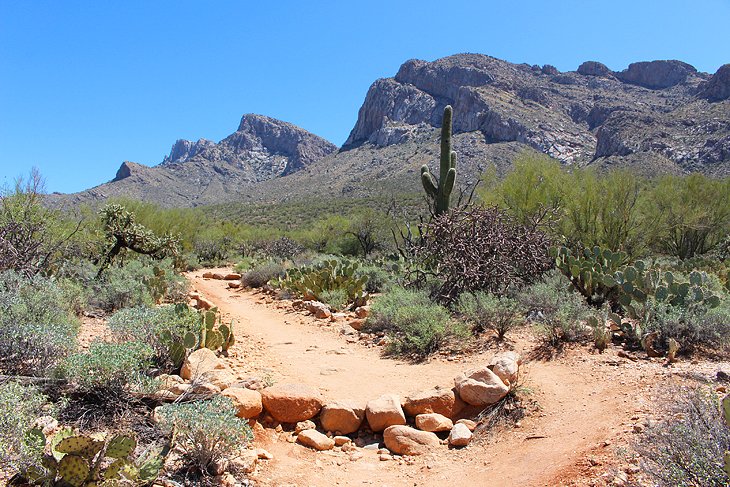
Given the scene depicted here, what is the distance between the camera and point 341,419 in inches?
190

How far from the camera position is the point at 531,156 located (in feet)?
59.1

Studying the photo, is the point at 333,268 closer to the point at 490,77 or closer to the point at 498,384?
the point at 498,384

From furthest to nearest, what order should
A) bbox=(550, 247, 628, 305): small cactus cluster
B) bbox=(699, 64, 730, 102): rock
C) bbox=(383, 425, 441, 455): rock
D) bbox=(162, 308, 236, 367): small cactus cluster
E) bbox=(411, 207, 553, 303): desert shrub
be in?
bbox=(699, 64, 730, 102): rock < bbox=(411, 207, 553, 303): desert shrub < bbox=(550, 247, 628, 305): small cactus cluster < bbox=(162, 308, 236, 367): small cactus cluster < bbox=(383, 425, 441, 455): rock

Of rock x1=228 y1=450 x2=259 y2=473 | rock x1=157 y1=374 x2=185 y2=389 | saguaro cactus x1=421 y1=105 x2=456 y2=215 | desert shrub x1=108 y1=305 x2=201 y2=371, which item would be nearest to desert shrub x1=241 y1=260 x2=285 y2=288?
saguaro cactus x1=421 y1=105 x2=456 y2=215

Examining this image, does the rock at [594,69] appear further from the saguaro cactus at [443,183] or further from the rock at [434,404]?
the rock at [434,404]

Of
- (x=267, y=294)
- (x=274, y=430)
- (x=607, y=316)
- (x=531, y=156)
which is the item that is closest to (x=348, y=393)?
(x=274, y=430)

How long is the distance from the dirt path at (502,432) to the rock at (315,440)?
9 cm

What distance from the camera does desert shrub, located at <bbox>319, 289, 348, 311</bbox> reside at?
11.2 meters

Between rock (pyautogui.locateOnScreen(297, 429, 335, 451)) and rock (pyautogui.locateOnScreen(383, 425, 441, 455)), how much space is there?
54 cm

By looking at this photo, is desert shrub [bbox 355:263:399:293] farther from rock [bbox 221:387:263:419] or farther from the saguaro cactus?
rock [bbox 221:387:263:419]

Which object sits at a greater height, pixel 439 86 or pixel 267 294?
pixel 439 86

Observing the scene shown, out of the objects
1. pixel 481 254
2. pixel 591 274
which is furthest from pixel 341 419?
Answer: pixel 591 274

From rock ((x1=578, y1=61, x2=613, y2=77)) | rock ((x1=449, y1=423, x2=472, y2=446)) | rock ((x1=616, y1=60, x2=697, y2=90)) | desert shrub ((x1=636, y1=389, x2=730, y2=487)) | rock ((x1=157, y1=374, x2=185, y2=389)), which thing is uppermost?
rock ((x1=578, y1=61, x2=613, y2=77))

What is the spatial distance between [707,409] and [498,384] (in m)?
2.00
